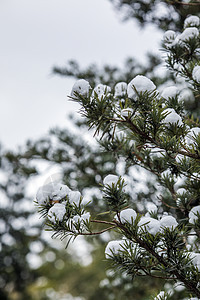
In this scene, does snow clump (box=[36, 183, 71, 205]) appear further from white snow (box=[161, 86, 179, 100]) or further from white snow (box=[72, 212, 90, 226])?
white snow (box=[161, 86, 179, 100])

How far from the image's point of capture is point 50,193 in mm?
953

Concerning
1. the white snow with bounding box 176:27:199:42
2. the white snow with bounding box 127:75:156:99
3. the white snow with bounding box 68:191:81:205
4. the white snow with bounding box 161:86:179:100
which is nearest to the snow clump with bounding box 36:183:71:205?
the white snow with bounding box 68:191:81:205

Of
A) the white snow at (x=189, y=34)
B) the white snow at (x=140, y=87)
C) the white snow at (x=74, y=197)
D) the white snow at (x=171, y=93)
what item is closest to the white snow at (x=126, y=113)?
the white snow at (x=140, y=87)

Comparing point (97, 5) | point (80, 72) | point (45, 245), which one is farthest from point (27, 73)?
point (45, 245)

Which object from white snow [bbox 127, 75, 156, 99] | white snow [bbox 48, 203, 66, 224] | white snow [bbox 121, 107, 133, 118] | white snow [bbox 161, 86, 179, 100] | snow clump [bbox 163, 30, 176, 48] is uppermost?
snow clump [bbox 163, 30, 176, 48]

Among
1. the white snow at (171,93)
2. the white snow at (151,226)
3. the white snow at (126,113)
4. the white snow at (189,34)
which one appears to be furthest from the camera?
the white snow at (189,34)

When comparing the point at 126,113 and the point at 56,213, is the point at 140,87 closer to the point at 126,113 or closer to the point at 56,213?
the point at 126,113

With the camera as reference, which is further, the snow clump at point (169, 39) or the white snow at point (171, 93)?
the snow clump at point (169, 39)

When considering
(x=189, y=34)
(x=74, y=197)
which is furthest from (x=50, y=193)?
(x=189, y=34)

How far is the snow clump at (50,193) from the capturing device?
0.95 metres

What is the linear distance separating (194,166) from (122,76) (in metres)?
1.45

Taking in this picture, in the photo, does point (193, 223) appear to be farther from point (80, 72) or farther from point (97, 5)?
point (97, 5)

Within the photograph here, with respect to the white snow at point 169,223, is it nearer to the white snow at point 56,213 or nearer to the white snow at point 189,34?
the white snow at point 56,213

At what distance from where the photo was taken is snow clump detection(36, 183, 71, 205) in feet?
3.11
